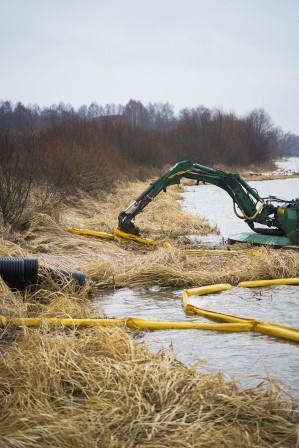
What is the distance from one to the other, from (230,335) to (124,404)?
8.57 ft

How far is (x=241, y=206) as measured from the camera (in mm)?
→ 13031

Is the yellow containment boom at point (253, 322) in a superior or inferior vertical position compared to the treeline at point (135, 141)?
inferior

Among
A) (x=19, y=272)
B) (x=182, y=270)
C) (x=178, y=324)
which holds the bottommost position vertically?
(x=178, y=324)

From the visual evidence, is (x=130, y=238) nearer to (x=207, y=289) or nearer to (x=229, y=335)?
(x=207, y=289)

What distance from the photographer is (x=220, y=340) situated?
6.25 meters

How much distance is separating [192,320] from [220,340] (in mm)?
886

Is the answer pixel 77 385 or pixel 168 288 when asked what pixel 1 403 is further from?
pixel 168 288

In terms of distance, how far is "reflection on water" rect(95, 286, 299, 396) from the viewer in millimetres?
5441

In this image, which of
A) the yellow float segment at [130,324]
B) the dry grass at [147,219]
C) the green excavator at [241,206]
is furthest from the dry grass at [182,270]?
the dry grass at [147,219]

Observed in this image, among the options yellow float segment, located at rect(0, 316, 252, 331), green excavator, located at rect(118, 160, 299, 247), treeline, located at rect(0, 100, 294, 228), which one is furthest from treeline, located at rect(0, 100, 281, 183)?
yellow float segment, located at rect(0, 316, 252, 331)

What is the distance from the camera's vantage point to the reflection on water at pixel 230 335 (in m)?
5.45

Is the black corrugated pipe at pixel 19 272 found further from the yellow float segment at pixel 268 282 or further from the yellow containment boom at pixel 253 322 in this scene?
the yellow float segment at pixel 268 282

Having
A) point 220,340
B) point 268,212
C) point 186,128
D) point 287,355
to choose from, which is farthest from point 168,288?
point 186,128

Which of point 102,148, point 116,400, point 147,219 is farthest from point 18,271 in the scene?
point 102,148
